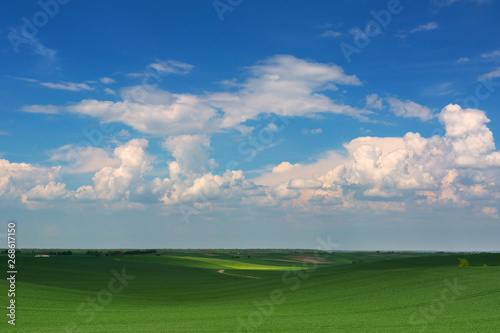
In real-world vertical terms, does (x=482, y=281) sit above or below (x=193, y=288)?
above

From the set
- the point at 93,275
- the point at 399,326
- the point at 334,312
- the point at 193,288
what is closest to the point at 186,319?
the point at 334,312

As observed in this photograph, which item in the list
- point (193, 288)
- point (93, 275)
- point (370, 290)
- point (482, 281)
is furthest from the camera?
point (93, 275)

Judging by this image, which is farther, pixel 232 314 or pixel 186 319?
Answer: pixel 232 314

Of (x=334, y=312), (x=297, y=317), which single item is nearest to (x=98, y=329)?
(x=297, y=317)

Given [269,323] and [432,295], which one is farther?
[432,295]

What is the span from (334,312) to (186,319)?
34.1ft

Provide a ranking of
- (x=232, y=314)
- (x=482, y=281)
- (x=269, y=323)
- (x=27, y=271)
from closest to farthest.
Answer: (x=269, y=323)
(x=232, y=314)
(x=482, y=281)
(x=27, y=271)

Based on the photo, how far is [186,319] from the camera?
2742cm

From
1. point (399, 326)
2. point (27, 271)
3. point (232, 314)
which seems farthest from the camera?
point (27, 271)

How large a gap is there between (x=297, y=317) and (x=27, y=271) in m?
49.4

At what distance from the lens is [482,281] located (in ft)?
114

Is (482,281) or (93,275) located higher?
(482,281)

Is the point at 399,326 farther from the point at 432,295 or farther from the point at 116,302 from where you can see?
the point at 116,302

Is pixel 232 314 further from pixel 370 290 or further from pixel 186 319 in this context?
pixel 370 290
